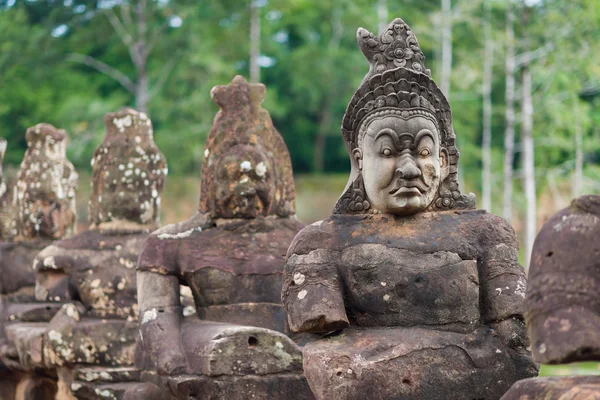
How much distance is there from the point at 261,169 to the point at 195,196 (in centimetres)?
2145

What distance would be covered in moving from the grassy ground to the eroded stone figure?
18074mm

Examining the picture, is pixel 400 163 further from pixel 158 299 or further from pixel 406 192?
pixel 158 299

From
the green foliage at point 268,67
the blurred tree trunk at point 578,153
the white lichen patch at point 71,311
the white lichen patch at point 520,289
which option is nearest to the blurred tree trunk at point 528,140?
the green foliage at point 268,67

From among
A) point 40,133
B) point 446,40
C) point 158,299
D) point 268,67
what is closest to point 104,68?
point 268,67

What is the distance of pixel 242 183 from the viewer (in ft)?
28.6

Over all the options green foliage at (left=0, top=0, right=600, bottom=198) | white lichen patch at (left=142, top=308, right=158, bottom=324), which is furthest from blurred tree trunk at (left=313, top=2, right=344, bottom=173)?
white lichen patch at (left=142, top=308, right=158, bottom=324)

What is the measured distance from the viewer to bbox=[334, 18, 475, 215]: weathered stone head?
673cm

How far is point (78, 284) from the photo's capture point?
1050cm

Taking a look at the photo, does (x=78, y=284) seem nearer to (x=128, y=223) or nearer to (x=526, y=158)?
(x=128, y=223)

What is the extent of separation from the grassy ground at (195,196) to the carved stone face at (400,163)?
20386mm

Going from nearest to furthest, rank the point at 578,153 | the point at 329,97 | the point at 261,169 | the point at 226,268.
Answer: the point at 226,268 < the point at 261,169 < the point at 578,153 < the point at 329,97

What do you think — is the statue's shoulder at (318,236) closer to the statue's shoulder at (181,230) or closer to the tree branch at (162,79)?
the statue's shoulder at (181,230)

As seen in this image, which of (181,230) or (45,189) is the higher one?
(45,189)

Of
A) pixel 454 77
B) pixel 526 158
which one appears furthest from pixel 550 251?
pixel 454 77
